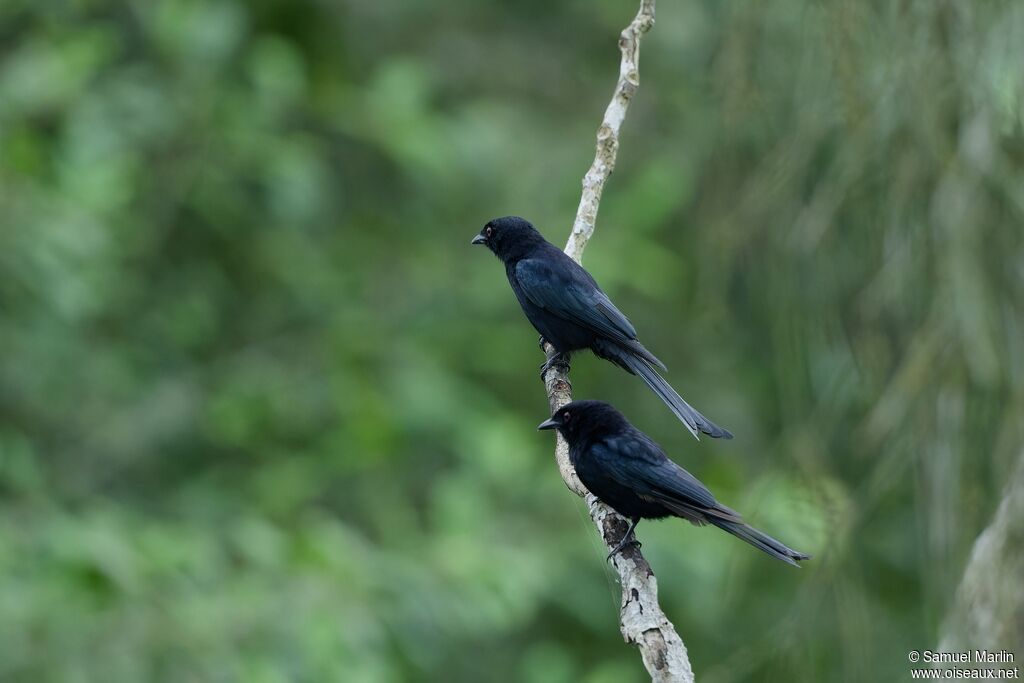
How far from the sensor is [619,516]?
309cm

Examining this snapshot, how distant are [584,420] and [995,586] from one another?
1.26m

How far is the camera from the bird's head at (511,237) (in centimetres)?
421

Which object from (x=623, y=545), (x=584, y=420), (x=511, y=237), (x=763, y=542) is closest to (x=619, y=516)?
(x=584, y=420)

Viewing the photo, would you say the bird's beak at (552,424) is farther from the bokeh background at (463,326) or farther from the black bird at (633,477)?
the bokeh background at (463,326)

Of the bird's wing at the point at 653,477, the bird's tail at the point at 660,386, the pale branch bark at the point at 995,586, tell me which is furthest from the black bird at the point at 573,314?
the pale branch bark at the point at 995,586

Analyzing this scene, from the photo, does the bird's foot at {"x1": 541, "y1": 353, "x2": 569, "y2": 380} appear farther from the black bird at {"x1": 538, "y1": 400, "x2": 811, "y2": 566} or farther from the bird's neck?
the black bird at {"x1": 538, "y1": 400, "x2": 811, "y2": 566}

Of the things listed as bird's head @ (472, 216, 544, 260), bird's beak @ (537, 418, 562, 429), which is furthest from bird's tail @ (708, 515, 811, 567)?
bird's head @ (472, 216, 544, 260)

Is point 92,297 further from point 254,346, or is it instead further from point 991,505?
point 991,505

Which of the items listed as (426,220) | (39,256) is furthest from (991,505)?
(426,220)

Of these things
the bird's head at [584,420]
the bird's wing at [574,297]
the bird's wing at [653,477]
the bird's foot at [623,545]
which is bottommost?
the bird's foot at [623,545]

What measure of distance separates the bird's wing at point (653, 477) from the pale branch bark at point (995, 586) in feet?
2.61

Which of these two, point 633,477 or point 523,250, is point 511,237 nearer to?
point 523,250

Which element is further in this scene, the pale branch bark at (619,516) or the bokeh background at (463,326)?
the bokeh background at (463,326)

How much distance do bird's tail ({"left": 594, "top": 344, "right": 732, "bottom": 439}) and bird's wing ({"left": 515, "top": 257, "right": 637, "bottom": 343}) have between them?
0.20 ft
